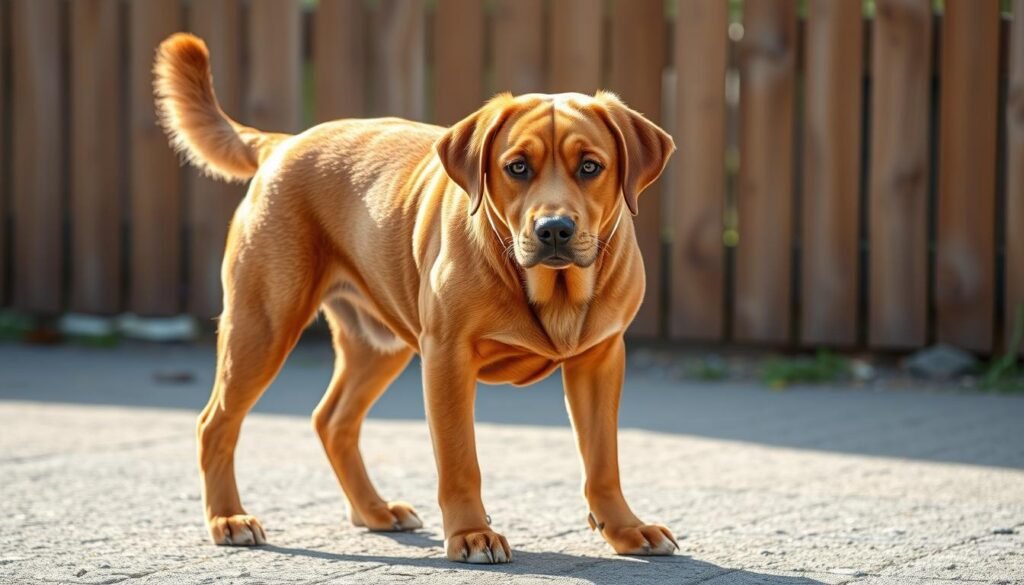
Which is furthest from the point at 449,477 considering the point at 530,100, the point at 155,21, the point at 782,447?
the point at 155,21

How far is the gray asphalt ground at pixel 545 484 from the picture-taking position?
4.13m

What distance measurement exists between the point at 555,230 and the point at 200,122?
73.0 inches

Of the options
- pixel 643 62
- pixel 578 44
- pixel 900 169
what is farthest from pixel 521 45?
pixel 900 169

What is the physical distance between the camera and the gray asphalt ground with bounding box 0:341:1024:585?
4133mm

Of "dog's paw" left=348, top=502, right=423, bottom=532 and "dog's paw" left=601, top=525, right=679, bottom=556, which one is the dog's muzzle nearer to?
"dog's paw" left=601, top=525, right=679, bottom=556

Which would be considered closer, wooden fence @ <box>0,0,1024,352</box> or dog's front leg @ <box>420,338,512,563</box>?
dog's front leg @ <box>420,338,512,563</box>

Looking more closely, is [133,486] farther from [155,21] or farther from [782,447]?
[155,21]

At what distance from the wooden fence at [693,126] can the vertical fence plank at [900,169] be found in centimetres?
1

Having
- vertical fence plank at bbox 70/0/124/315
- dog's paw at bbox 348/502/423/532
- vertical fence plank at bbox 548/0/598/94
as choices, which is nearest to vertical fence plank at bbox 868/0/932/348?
vertical fence plank at bbox 548/0/598/94

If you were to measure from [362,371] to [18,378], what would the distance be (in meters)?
4.04

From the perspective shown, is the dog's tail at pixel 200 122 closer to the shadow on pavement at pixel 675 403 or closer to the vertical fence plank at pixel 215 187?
the shadow on pavement at pixel 675 403

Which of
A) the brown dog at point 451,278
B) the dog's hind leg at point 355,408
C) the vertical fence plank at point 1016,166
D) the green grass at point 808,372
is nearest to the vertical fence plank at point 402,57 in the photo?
the green grass at point 808,372

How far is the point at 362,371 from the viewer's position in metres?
5.05

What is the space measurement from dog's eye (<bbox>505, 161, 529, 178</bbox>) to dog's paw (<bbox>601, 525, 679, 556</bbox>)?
106 cm
